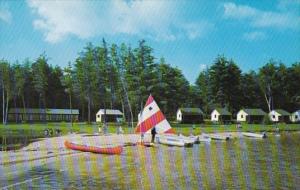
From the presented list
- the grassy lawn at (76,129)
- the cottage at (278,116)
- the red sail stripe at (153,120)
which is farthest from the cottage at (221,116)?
the red sail stripe at (153,120)

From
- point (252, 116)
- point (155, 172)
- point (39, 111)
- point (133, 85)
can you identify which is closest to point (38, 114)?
point (39, 111)

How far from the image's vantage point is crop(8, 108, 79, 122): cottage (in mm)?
109500

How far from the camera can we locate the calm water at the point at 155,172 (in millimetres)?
21297

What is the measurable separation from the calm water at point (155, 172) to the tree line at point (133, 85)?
153 ft

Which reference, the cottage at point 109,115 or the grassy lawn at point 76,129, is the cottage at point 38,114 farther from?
the grassy lawn at point 76,129

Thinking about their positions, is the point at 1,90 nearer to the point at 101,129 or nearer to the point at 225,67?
the point at 101,129

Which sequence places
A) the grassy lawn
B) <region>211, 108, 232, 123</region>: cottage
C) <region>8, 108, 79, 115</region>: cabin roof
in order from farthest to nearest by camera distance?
1. <region>211, 108, 232, 123</region>: cottage
2. <region>8, 108, 79, 115</region>: cabin roof
3. the grassy lawn

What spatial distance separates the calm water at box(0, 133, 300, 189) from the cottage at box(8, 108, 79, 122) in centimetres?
8017

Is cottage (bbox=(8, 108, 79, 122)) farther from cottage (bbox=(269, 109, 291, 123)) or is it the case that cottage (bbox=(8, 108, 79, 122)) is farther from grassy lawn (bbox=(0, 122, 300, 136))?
cottage (bbox=(269, 109, 291, 123))

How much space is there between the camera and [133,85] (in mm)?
88125

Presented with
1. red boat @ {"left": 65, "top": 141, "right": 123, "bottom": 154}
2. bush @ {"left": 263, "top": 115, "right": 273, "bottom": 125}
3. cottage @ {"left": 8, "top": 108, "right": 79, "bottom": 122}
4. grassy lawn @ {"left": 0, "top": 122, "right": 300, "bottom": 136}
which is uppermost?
cottage @ {"left": 8, "top": 108, "right": 79, "bottom": 122}

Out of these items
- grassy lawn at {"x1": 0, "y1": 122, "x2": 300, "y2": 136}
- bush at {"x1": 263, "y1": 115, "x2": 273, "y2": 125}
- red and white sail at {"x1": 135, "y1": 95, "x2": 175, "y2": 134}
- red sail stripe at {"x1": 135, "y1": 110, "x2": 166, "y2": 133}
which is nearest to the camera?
red and white sail at {"x1": 135, "y1": 95, "x2": 175, "y2": 134}

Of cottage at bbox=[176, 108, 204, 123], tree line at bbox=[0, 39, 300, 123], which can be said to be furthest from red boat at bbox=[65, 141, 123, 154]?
cottage at bbox=[176, 108, 204, 123]

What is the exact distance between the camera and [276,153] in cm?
3919
